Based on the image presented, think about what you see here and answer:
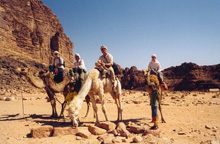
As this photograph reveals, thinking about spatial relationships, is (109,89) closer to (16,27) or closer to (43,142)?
(43,142)

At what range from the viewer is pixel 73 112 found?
5148mm

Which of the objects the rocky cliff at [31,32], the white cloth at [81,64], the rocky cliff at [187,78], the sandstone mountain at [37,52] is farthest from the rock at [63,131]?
the rocky cliff at [31,32]

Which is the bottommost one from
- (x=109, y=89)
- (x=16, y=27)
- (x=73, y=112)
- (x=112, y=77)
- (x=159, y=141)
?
(x=159, y=141)

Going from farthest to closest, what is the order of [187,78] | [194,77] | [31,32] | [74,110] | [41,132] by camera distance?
1. [31,32]
2. [187,78]
3. [194,77]
4. [41,132]
5. [74,110]

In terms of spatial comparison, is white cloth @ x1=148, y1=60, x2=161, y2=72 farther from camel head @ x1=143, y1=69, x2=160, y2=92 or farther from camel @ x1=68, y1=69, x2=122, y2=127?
camel @ x1=68, y1=69, x2=122, y2=127

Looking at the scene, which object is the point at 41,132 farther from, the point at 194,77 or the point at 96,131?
the point at 194,77

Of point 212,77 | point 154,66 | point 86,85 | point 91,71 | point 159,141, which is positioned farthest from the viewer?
point 212,77

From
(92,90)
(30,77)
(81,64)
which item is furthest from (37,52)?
(92,90)

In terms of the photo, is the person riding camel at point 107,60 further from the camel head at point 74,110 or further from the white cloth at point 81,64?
the camel head at point 74,110

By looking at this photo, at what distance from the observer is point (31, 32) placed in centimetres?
6762

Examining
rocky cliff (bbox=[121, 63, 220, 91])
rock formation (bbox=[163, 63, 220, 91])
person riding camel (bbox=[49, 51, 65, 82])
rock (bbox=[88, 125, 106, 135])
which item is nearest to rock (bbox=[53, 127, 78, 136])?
rock (bbox=[88, 125, 106, 135])

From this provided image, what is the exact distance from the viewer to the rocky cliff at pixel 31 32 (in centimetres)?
5525

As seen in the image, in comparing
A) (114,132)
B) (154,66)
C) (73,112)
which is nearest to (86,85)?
(73,112)

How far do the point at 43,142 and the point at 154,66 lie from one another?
5.86 m
